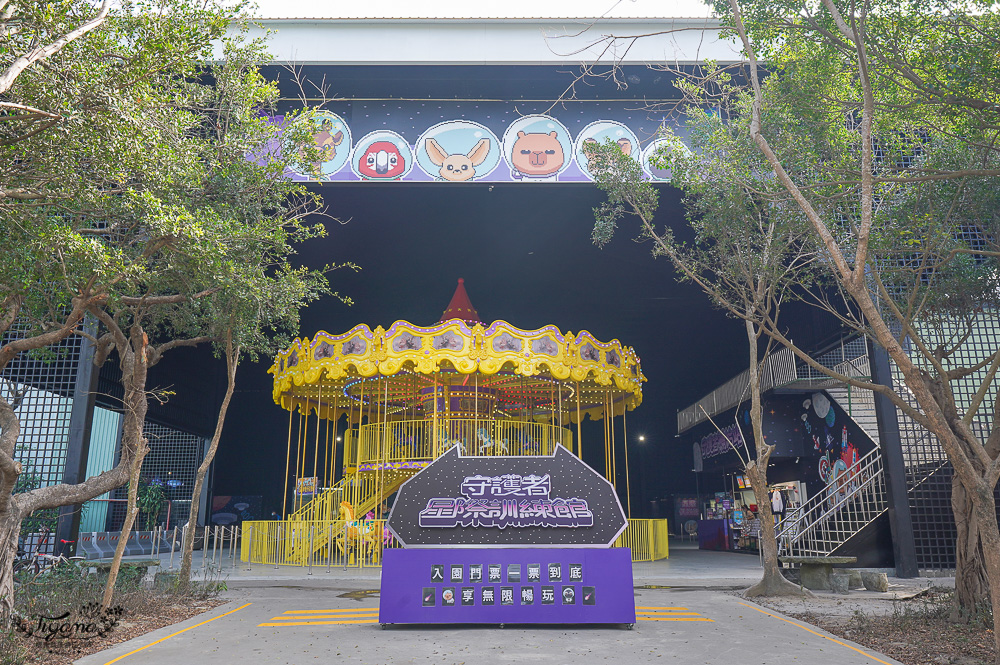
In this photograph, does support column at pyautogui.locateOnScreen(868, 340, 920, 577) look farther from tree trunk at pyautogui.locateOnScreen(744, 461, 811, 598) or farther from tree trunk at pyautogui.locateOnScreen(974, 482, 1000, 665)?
tree trunk at pyautogui.locateOnScreen(974, 482, 1000, 665)

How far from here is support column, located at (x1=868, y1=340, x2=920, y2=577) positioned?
43.3 ft

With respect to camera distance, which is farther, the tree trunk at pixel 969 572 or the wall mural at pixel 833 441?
the wall mural at pixel 833 441

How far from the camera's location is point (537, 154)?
1650cm

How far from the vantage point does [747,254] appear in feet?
35.7

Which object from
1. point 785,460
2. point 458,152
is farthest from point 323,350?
point 785,460

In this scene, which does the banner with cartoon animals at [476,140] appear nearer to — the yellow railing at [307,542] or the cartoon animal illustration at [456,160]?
the cartoon animal illustration at [456,160]

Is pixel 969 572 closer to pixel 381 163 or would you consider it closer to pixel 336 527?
pixel 336 527

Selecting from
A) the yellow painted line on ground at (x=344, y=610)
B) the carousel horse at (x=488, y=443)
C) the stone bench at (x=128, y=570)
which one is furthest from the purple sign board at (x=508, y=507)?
the carousel horse at (x=488, y=443)

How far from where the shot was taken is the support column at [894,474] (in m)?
13.2

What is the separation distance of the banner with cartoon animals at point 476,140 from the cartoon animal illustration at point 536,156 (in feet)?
0.08

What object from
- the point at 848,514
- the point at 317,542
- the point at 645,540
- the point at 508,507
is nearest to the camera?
the point at 508,507

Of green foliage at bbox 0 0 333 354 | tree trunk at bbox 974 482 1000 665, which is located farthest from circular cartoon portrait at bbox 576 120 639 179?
tree trunk at bbox 974 482 1000 665

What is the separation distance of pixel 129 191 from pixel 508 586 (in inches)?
227

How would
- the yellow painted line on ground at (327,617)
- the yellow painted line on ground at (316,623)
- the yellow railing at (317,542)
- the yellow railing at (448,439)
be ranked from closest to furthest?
the yellow painted line on ground at (316,623), the yellow painted line on ground at (327,617), the yellow railing at (317,542), the yellow railing at (448,439)
